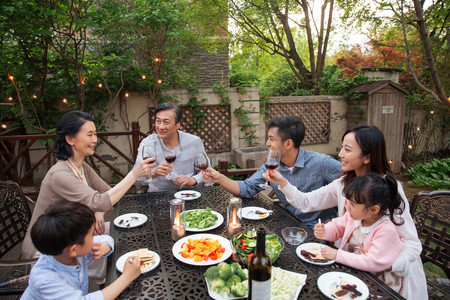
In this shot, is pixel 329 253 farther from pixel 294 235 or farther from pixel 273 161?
pixel 273 161

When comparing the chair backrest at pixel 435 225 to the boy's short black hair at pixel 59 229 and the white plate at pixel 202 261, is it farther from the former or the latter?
the boy's short black hair at pixel 59 229

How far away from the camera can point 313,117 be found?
297 inches

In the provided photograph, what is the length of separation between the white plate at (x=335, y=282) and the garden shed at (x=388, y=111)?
6.34 m

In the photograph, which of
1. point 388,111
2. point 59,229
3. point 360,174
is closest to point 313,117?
point 388,111

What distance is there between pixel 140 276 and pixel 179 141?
197 cm

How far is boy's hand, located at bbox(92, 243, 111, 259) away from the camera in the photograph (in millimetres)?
1567

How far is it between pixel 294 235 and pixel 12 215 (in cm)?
216

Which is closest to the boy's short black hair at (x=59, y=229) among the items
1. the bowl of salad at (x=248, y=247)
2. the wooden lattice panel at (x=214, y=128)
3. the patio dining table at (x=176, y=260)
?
the patio dining table at (x=176, y=260)

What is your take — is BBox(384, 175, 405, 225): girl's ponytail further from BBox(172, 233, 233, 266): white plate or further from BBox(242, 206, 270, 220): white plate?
BBox(172, 233, 233, 266): white plate

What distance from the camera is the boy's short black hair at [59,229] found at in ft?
4.33

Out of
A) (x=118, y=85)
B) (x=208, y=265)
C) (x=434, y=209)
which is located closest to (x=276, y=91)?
(x=118, y=85)

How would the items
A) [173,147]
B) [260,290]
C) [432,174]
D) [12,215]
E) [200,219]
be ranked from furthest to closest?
[432,174]
[173,147]
[12,215]
[200,219]
[260,290]

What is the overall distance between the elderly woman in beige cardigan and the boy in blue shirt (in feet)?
1.98

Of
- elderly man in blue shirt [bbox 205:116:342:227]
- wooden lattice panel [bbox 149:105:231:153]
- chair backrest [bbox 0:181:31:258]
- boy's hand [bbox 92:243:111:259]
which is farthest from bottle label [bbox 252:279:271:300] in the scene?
wooden lattice panel [bbox 149:105:231:153]
